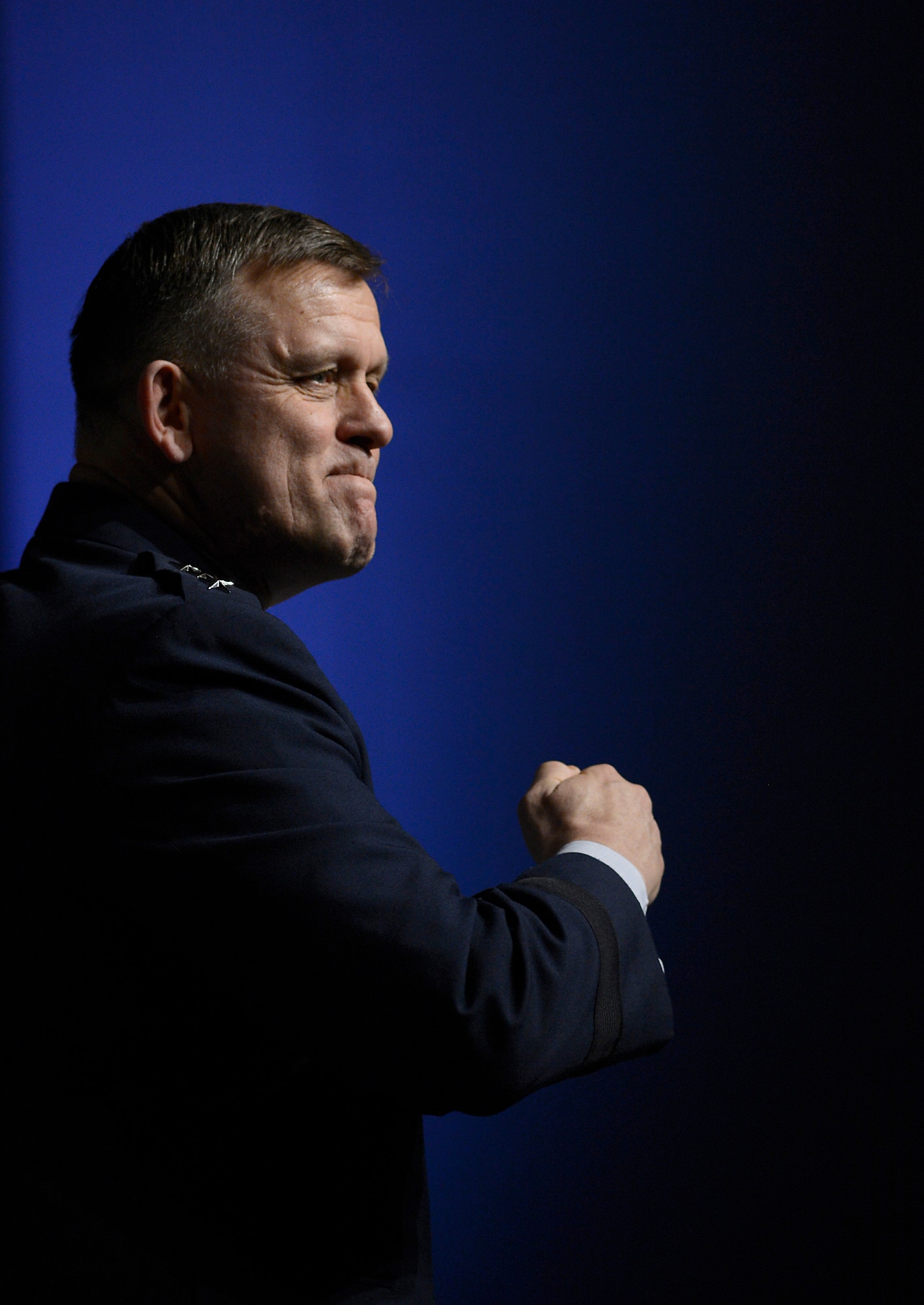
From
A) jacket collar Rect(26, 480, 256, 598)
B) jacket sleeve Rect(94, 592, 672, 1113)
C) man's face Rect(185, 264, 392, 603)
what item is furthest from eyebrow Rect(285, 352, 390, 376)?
jacket sleeve Rect(94, 592, 672, 1113)

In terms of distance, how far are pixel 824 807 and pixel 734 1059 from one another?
0.99 ft

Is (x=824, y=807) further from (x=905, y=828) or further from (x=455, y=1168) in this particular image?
(x=455, y=1168)

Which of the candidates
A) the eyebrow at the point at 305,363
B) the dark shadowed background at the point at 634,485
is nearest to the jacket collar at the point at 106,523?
the eyebrow at the point at 305,363

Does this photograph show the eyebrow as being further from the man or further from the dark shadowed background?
the dark shadowed background

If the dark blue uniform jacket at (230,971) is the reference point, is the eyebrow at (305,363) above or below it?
above

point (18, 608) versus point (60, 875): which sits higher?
point (18, 608)

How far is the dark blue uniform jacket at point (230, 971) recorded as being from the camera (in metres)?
0.58

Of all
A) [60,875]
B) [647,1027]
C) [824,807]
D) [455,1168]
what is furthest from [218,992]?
[455,1168]

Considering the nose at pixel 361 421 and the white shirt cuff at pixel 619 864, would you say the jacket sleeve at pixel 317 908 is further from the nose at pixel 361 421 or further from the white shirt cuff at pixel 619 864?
the nose at pixel 361 421

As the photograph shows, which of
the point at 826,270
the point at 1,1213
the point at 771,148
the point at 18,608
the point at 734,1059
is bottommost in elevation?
the point at 734,1059

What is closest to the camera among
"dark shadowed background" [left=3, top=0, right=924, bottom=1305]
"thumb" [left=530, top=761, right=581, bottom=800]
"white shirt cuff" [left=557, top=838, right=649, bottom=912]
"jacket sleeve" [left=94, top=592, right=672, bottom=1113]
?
"jacket sleeve" [left=94, top=592, right=672, bottom=1113]

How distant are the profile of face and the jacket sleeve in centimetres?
24

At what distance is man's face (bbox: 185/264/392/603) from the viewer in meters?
0.87

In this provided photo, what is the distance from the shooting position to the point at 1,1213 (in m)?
0.67
